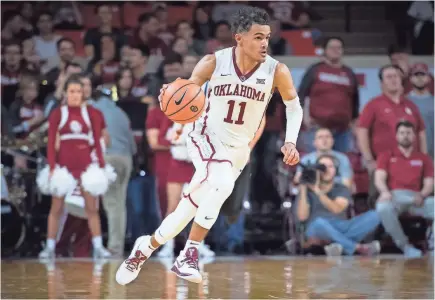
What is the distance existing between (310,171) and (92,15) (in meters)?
3.82

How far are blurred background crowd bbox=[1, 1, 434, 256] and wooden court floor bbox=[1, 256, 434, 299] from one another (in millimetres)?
998

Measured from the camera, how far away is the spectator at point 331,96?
451 inches

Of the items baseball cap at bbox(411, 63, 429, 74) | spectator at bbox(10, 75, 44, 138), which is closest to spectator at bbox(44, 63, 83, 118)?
spectator at bbox(10, 75, 44, 138)

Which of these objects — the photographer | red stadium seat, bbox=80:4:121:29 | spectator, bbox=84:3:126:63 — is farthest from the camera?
red stadium seat, bbox=80:4:121:29

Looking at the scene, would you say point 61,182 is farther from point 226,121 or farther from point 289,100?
point 289,100

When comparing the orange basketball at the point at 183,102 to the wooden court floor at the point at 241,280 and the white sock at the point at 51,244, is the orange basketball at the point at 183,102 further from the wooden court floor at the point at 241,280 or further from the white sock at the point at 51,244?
the white sock at the point at 51,244

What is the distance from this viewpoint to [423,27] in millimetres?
12609

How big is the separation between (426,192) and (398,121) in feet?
2.90

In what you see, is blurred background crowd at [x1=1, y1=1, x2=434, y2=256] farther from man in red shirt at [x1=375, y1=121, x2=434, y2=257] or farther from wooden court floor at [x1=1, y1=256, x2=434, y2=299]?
wooden court floor at [x1=1, y1=256, x2=434, y2=299]

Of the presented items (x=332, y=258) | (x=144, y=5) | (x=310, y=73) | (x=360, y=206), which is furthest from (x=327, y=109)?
(x=144, y=5)

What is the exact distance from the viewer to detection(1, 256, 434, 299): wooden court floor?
22.7ft

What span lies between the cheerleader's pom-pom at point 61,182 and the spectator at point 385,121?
3386mm

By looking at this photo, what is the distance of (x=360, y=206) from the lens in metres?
11.6

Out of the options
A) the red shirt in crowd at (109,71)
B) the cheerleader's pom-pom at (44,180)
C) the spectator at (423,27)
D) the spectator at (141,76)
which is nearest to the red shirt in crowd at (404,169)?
the spectator at (423,27)
